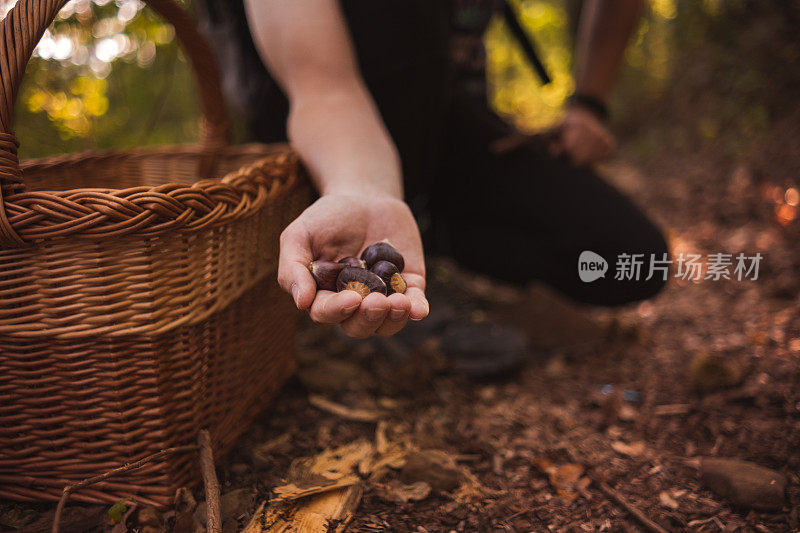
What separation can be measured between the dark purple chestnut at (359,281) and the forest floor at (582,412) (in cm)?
50

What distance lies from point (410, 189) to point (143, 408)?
1197mm

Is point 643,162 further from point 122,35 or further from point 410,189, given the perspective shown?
point 122,35

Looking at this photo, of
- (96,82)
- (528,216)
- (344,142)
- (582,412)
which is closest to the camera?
(344,142)

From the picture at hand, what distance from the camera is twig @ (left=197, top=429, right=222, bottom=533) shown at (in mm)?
955

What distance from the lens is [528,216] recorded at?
2.00 meters

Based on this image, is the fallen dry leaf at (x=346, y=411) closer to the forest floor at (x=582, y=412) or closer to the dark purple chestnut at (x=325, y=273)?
the forest floor at (x=582, y=412)

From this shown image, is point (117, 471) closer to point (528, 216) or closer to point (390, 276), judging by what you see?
point (390, 276)

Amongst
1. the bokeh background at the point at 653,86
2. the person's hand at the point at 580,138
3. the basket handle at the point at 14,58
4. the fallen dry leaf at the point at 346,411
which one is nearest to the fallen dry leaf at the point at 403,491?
the fallen dry leaf at the point at 346,411

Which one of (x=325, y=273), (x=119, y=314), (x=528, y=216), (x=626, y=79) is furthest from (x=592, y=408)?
(x=626, y=79)

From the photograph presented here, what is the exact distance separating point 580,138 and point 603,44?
424 mm

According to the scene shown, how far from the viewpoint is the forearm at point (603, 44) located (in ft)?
7.04

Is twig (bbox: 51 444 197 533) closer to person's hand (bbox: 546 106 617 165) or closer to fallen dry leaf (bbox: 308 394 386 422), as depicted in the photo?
fallen dry leaf (bbox: 308 394 386 422)

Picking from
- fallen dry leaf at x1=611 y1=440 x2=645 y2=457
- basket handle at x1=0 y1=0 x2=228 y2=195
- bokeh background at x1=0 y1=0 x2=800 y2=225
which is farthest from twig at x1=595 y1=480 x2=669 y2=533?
bokeh background at x1=0 y1=0 x2=800 y2=225

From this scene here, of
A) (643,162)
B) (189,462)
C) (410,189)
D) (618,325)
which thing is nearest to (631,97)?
(643,162)
